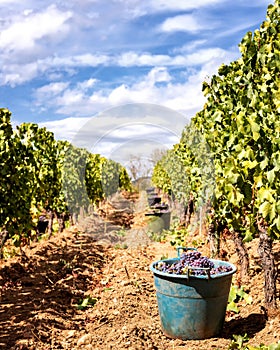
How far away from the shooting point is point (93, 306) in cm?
572

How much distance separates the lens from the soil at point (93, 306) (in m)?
4.26

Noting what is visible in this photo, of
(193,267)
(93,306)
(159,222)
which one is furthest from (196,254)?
(159,222)

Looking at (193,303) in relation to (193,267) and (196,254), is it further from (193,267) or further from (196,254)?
(196,254)

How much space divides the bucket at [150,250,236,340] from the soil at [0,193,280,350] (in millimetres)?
111

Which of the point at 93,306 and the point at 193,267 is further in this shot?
the point at 93,306

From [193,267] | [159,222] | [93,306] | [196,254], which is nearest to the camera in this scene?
[193,267]

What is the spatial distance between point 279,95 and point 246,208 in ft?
5.76

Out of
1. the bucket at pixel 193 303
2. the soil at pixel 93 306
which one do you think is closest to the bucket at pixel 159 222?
the soil at pixel 93 306

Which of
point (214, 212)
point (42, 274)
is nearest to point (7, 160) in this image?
point (42, 274)

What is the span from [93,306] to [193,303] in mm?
2039

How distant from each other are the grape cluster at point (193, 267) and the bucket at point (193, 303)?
0.09 meters

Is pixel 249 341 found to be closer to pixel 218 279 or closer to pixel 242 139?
pixel 218 279

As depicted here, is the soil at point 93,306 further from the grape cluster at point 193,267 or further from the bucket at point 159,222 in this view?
the bucket at point 159,222

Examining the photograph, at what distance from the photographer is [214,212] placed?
631cm
